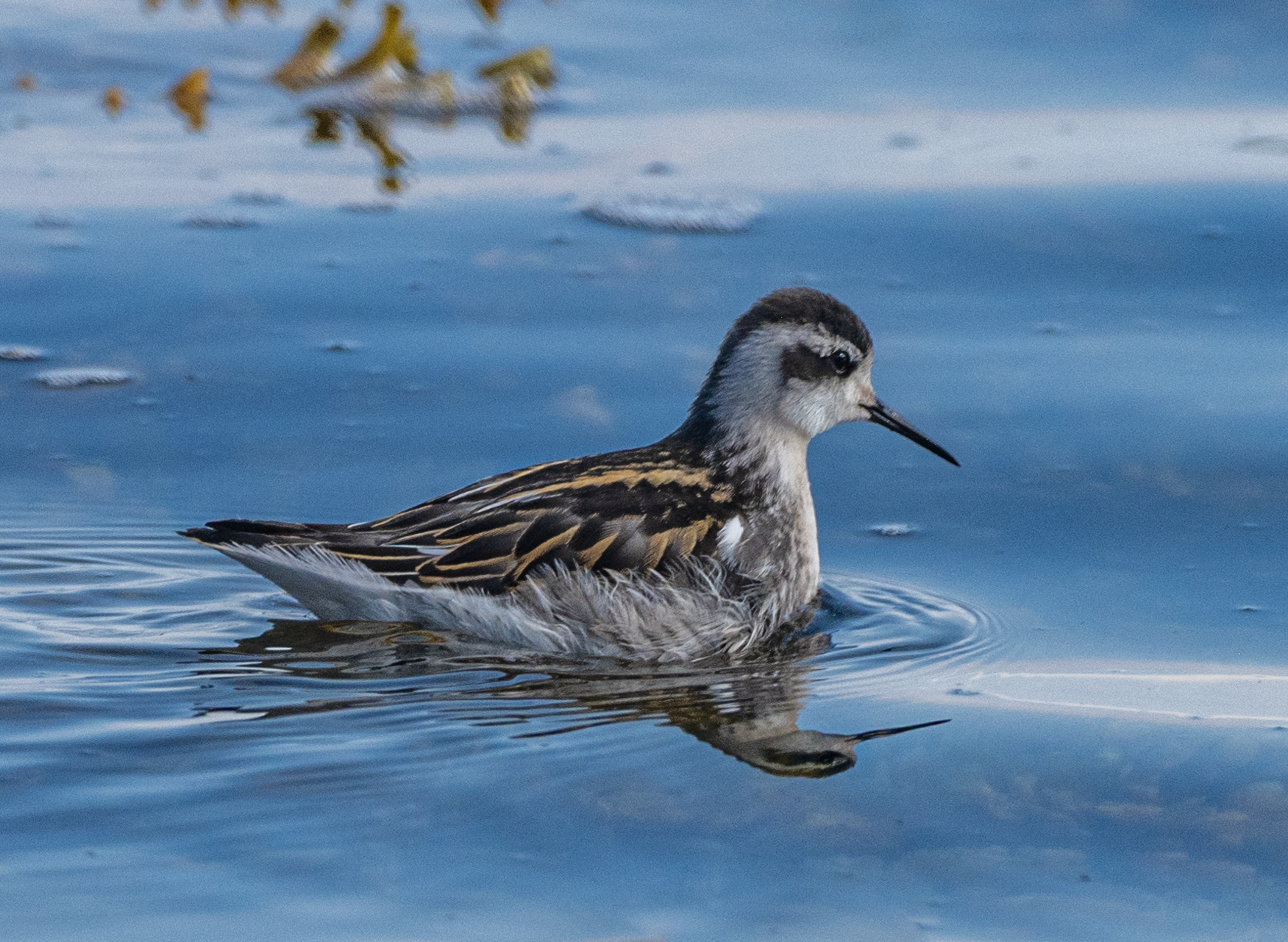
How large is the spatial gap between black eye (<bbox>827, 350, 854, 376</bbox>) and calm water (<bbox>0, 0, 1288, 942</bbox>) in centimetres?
59

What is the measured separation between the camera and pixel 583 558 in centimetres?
649

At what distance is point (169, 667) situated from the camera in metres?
6.03

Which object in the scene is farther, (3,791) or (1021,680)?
(1021,680)

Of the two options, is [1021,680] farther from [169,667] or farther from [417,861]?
[169,667]

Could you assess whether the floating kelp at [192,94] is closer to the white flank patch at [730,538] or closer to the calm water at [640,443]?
the calm water at [640,443]

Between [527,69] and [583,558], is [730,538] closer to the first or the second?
[583,558]

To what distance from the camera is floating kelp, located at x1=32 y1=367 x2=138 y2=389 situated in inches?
324

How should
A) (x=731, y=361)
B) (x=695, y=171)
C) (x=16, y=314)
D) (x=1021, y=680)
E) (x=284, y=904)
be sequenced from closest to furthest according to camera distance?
(x=284, y=904) < (x=1021, y=680) < (x=731, y=361) < (x=16, y=314) < (x=695, y=171)

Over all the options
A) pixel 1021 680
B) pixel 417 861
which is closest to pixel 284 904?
pixel 417 861

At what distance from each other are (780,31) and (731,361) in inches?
251

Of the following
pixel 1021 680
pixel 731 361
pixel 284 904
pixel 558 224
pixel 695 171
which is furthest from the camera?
pixel 695 171

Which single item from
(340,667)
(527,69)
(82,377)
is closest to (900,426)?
(340,667)

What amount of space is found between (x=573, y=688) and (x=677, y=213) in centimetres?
458

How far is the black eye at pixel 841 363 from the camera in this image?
23.7 feet
